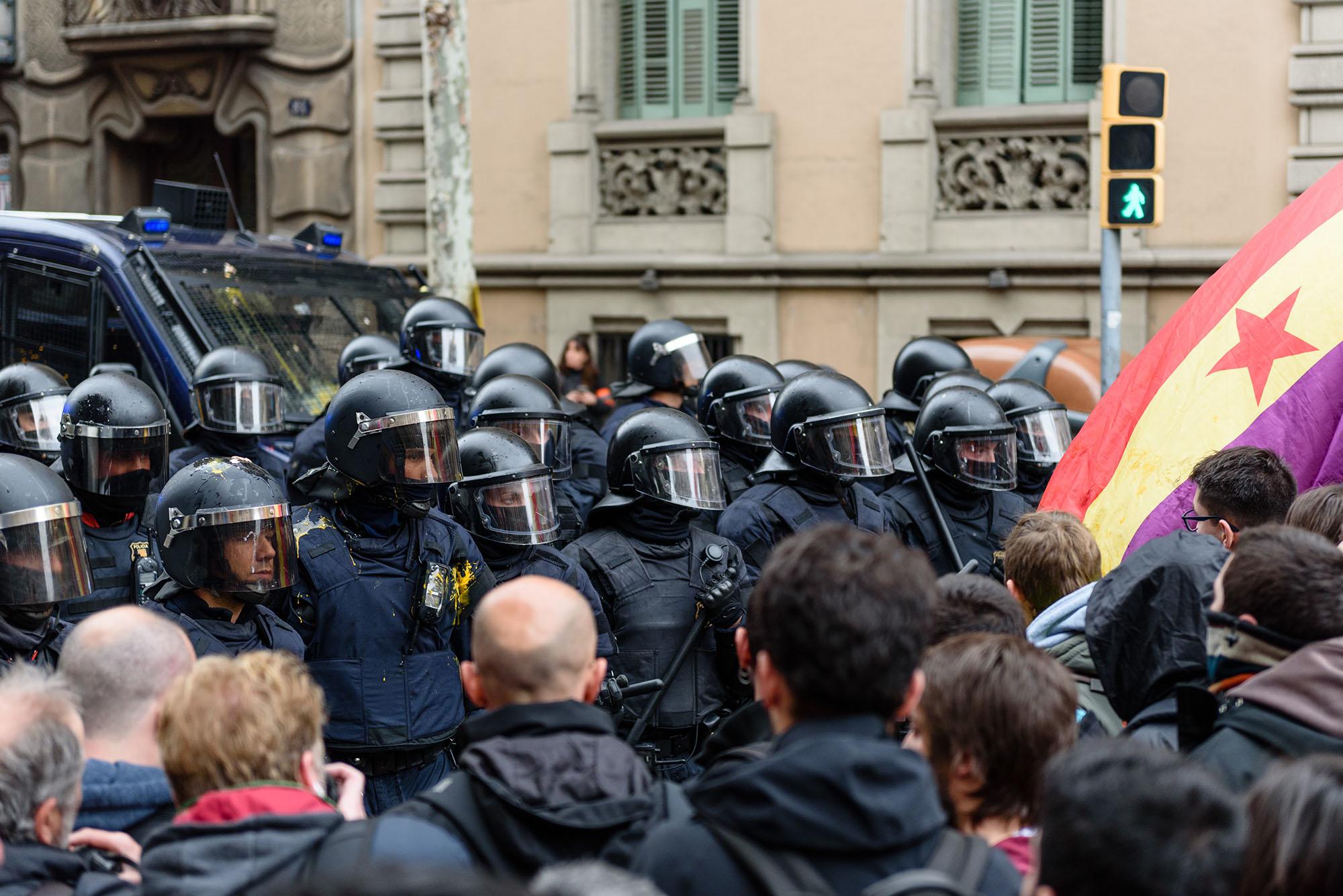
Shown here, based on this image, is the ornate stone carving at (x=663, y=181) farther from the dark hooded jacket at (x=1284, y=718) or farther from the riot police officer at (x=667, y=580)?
the dark hooded jacket at (x=1284, y=718)

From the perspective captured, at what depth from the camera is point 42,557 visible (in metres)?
4.09

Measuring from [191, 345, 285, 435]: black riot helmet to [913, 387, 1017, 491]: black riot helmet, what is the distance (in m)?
2.90

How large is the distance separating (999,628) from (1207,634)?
1.38 feet

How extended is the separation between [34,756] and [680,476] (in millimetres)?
2972

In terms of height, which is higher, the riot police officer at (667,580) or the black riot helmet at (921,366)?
the black riot helmet at (921,366)

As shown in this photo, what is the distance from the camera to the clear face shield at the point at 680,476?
5.25 m

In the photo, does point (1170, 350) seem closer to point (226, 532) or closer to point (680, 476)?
point (680, 476)

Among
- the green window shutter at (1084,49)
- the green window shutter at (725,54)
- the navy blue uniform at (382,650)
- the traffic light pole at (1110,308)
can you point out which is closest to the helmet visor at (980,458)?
the traffic light pole at (1110,308)

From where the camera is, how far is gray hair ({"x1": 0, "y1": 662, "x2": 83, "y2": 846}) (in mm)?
2566

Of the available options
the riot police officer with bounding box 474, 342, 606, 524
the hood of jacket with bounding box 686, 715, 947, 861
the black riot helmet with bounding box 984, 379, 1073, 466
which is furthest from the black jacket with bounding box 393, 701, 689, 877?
the black riot helmet with bounding box 984, 379, 1073, 466

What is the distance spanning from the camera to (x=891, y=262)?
12984 mm

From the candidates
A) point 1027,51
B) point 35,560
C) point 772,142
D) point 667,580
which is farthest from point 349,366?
point 1027,51

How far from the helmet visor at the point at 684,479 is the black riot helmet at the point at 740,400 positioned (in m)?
1.31

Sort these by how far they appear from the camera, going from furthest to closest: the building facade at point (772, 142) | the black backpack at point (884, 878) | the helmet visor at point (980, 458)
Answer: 1. the building facade at point (772, 142)
2. the helmet visor at point (980, 458)
3. the black backpack at point (884, 878)
